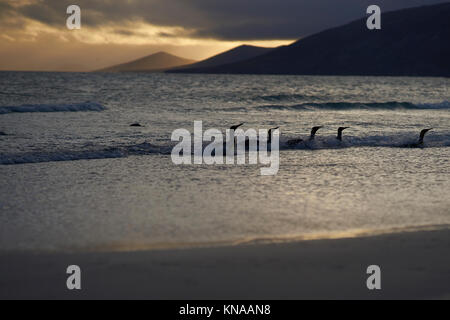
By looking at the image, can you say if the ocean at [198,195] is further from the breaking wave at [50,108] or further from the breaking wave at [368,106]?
the breaking wave at [368,106]

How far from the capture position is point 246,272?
17.6 ft

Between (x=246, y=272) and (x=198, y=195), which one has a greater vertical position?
(x=198, y=195)

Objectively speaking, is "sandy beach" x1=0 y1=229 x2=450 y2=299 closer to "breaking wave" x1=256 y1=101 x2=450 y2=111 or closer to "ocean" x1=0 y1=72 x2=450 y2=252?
"ocean" x1=0 y1=72 x2=450 y2=252

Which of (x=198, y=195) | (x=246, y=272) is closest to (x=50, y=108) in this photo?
(x=198, y=195)

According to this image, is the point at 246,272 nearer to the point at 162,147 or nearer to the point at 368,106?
the point at 162,147

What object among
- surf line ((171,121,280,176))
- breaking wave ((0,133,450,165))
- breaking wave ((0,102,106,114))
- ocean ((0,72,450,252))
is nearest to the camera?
ocean ((0,72,450,252))

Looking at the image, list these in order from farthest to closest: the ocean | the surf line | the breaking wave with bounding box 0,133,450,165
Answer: the breaking wave with bounding box 0,133,450,165
the surf line
the ocean

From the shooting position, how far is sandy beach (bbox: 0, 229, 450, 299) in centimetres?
489

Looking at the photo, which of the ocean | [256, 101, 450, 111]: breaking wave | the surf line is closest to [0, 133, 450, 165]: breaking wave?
the ocean

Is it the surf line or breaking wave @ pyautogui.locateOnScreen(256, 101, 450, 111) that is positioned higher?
breaking wave @ pyautogui.locateOnScreen(256, 101, 450, 111)

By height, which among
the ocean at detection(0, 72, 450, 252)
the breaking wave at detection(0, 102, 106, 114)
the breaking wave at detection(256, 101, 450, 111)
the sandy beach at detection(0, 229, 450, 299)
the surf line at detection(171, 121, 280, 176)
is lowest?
the sandy beach at detection(0, 229, 450, 299)

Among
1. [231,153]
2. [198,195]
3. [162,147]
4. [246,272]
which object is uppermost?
[162,147]
